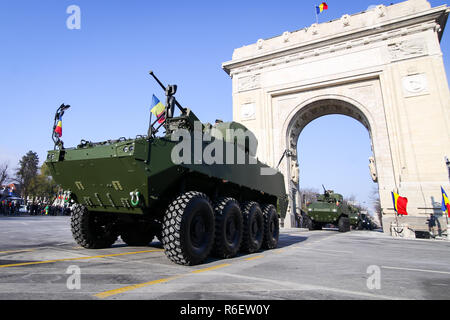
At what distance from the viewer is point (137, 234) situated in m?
6.49

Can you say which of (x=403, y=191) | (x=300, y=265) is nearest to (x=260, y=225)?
(x=300, y=265)

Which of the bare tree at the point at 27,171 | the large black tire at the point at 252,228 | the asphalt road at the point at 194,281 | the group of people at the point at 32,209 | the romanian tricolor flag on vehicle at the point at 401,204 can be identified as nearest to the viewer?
the asphalt road at the point at 194,281

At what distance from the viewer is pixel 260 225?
6707 millimetres

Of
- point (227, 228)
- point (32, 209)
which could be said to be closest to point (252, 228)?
point (227, 228)

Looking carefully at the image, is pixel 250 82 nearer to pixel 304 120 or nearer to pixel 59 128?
pixel 304 120

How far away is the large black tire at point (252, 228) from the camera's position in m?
6.04

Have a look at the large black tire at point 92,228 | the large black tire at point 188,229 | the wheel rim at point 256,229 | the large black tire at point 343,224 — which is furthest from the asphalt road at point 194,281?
the large black tire at point 343,224

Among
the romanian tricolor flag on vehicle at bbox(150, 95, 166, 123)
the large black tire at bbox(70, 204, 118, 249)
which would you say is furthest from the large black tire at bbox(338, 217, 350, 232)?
the romanian tricolor flag on vehicle at bbox(150, 95, 166, 123)

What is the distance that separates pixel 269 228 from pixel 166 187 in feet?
12.6

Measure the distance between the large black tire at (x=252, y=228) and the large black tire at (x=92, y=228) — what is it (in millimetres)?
2888

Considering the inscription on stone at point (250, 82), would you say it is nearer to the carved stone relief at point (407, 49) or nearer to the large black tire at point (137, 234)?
the carved stone relief at point (407, 49)

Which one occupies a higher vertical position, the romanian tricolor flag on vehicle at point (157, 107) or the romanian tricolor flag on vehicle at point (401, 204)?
the romanian tricolor flag on vehicle at point (157, 107)

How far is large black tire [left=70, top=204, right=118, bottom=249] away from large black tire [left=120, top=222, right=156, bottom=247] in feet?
1.51
